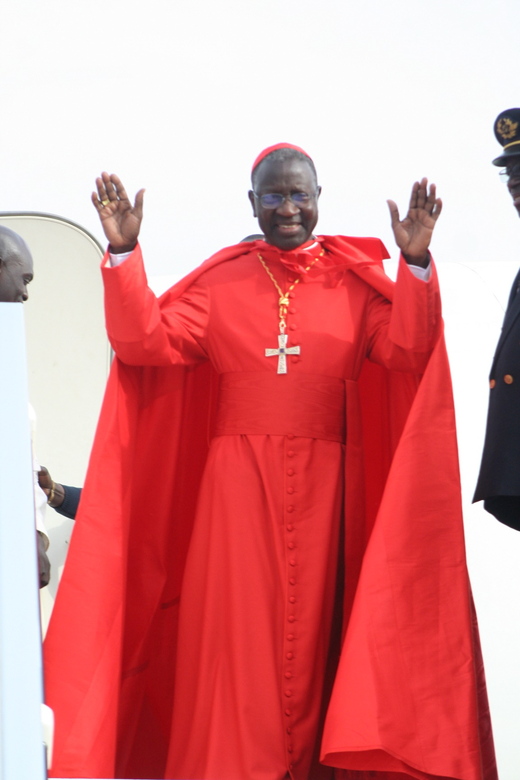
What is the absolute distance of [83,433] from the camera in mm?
6230

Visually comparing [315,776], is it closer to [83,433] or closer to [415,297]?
[415,297]

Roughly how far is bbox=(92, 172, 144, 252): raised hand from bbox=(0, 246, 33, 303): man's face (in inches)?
23.0

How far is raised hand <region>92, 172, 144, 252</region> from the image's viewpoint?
3.66m

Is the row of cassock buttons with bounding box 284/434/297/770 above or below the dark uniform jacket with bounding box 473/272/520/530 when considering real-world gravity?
below

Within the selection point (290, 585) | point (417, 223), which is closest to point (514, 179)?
point (417, 223)

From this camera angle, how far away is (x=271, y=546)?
3.89 m

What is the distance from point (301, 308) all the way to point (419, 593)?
1030 millimetres

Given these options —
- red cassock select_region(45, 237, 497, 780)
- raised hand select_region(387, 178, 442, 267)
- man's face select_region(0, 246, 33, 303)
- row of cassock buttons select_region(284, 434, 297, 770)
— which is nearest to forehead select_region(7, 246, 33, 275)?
man's face select_region(0, 246, 33, 303)

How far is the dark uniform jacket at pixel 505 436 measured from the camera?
3.56 metres

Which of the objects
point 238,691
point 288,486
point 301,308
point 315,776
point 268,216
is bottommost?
point 315,776

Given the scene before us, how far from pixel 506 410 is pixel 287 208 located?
3.22 ft

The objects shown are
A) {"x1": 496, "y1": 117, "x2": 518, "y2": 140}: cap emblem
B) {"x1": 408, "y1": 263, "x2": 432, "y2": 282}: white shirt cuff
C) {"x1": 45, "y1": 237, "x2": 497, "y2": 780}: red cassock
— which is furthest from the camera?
{"x1": 496, "y1": 117, "x2": 518, "y2": 140}: cap emblem

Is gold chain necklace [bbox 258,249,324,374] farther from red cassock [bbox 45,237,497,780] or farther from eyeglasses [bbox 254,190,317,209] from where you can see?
eyeglasses [bbox 254,190,317,209]

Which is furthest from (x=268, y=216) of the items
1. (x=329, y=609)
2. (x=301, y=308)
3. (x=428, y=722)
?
(x=428, y=722)
